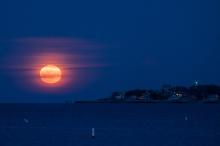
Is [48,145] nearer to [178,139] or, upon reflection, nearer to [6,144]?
[6,144]

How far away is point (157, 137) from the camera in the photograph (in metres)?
84.9

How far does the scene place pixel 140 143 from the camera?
74.2 m

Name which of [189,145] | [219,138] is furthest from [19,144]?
[219,138]

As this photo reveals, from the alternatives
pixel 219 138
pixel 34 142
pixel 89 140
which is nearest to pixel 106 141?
pixel 89 140

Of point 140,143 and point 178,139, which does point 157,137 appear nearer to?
point 178,139

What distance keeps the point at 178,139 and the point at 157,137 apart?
4937 millimetres

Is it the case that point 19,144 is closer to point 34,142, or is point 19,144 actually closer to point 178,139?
point 34,142

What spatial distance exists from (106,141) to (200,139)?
414 inches

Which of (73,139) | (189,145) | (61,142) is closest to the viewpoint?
(189,145)

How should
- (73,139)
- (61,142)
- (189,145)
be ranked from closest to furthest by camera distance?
(189,145)
(61,142)
(73,139)

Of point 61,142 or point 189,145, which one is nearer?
point 189,145

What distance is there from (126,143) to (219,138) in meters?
13.4

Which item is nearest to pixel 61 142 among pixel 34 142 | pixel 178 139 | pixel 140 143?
pixel 34 142

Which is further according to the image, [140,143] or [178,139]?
[178,139]
